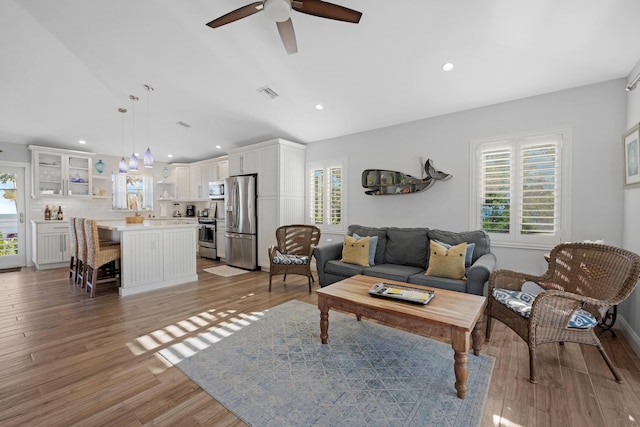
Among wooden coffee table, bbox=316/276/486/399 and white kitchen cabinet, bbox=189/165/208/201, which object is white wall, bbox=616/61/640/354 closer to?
wooden coffee table, bbox=316/276/486/399

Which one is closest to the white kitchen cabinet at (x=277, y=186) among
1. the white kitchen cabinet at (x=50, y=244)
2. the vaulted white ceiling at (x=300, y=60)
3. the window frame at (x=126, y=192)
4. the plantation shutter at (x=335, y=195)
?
the vaulted white ceiling at (x=300, y=60)

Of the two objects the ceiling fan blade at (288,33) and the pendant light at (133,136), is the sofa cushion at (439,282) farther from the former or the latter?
the pendant light at (133,136)

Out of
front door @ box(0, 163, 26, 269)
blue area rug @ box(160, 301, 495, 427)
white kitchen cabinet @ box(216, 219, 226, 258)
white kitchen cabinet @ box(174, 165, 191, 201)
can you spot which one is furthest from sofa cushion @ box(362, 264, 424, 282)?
front door @ box(0, 163, 26, 269)

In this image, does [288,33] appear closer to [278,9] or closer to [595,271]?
[278,9]

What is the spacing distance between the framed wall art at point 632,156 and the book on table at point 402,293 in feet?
7.21

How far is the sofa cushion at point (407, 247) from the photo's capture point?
387 centimetres

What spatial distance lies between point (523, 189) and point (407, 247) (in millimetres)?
1585

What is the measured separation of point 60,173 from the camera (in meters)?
6.25

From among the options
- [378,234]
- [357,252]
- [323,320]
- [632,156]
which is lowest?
[323,320]

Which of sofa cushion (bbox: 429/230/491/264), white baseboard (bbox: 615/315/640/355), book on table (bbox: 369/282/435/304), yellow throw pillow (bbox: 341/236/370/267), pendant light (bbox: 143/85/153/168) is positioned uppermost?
pendant light (bbox: 143/85/153/168)

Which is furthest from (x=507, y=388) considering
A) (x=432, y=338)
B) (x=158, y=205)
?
(x=158, y=205)

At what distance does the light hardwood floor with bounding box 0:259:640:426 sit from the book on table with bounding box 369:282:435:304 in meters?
0.72

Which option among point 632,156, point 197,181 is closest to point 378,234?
point 632,156

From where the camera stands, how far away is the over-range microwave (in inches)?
268
